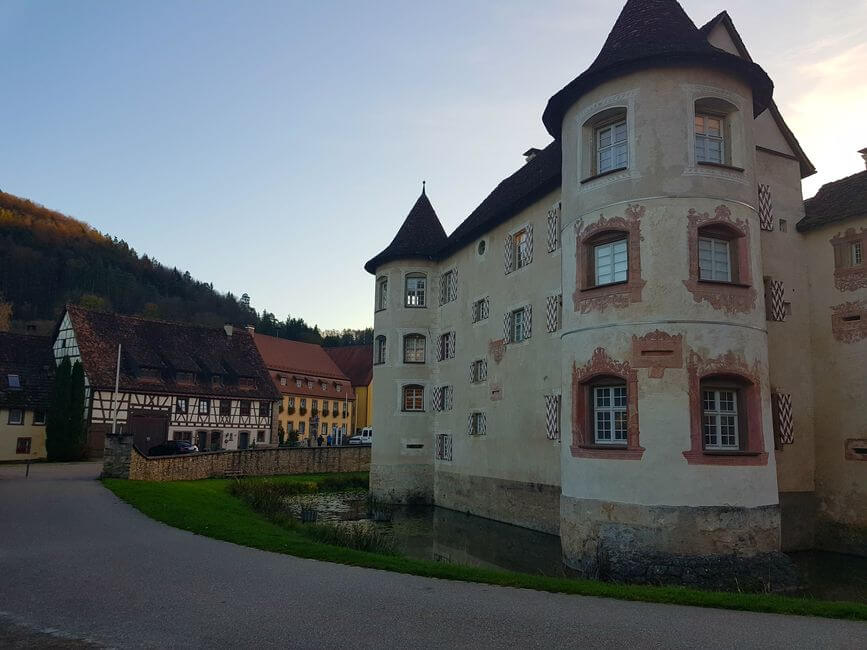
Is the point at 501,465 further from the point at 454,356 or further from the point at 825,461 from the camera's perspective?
the point at 825,461

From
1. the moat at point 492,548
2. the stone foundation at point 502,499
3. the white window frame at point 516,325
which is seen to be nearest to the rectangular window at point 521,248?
the white window frame at point 516,325

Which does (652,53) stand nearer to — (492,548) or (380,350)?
(492,548)

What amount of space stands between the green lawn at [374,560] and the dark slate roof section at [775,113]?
13.6m

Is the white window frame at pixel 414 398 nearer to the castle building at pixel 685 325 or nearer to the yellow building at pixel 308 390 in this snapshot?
the castle building at pixel 685 325

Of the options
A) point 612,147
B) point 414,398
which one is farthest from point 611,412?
point 414,398

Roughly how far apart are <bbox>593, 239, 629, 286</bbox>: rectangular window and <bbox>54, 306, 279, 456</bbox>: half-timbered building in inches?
1106

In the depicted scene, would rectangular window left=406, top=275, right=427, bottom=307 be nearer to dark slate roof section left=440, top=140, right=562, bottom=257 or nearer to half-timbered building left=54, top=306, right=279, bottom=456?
dark slate roof section left=440, top=140, right=562, bottom=257

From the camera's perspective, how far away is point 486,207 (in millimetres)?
27516

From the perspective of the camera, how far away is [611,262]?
602 inches

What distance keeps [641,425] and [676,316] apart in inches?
87.2

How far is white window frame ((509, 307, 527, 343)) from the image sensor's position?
73.8 feet

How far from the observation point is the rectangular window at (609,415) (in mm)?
14539

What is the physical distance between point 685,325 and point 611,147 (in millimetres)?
4281

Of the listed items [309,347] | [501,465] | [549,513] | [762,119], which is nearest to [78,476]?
[501,465]
